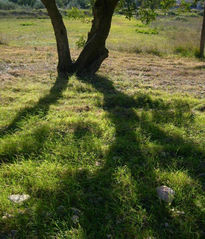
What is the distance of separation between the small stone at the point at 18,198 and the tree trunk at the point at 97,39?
636 cm

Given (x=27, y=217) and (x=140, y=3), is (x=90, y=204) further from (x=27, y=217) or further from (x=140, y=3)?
(x=140, y=3)

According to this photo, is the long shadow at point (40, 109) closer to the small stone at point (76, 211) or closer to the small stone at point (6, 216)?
the small stone at point (6, 216)

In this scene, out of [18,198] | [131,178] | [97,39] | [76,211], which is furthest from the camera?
[97,39]

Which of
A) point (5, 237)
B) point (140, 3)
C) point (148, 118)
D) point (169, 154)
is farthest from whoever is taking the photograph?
point (140, 3)

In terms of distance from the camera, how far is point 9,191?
289cm

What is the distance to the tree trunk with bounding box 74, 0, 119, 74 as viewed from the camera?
775cm

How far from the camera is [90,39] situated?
27.9 ft

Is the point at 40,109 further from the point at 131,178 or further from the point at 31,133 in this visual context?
the point at 131,178

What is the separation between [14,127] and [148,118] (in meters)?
2.76

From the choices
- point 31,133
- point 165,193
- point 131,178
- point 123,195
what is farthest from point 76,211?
point 31,133

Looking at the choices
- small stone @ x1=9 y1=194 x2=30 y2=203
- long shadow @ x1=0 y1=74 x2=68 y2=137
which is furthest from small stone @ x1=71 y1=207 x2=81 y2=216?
long shadow @ x1=0 y1=74 x2=68 y2=137

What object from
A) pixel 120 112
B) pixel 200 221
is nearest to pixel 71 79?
pixel 120 112

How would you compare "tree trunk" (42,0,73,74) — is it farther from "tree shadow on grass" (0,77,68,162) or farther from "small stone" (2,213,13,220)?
"small stone" (2,213,13,220)

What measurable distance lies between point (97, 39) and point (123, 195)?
664cm
